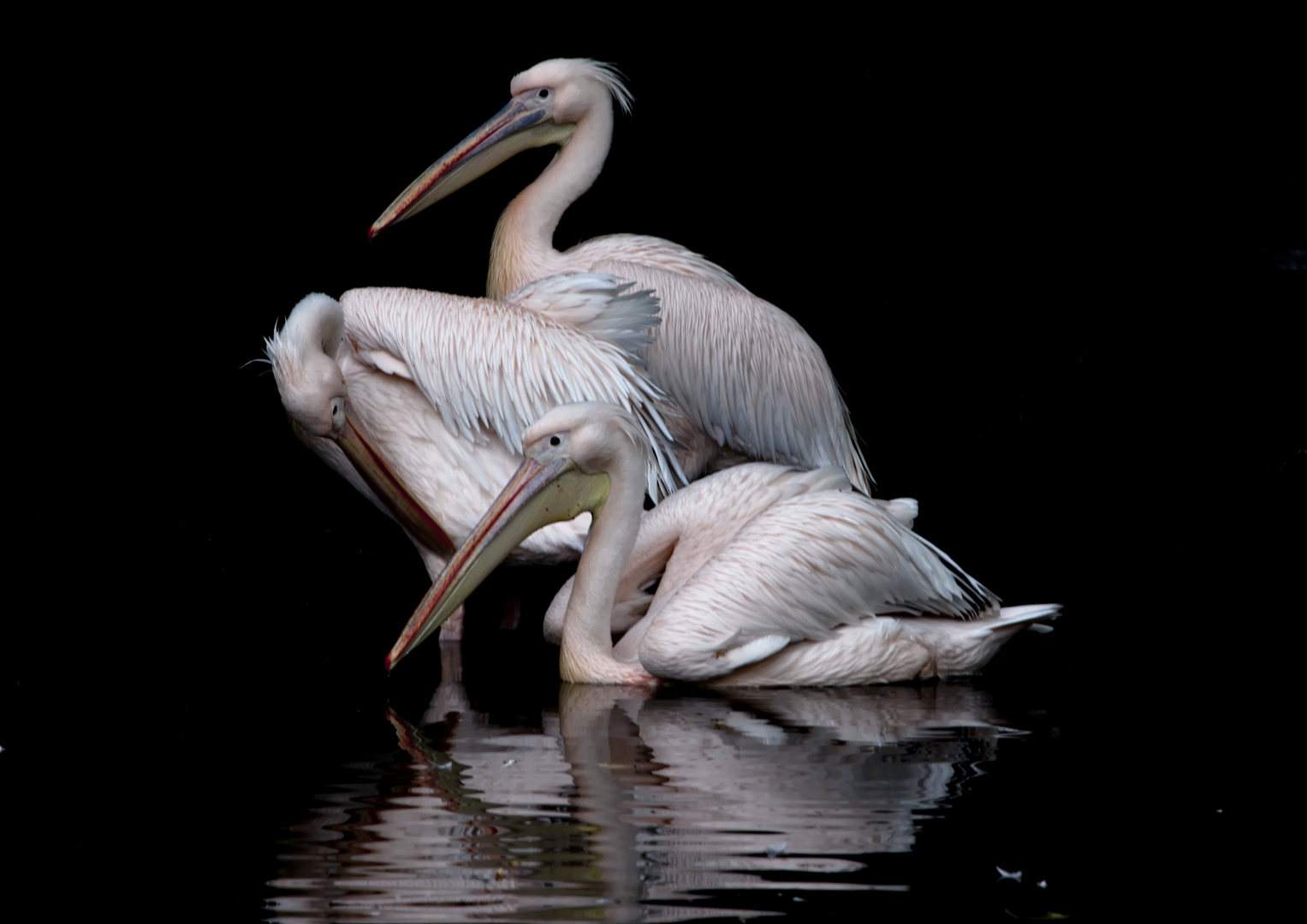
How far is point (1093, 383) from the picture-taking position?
31.0 ft

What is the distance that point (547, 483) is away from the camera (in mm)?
4984

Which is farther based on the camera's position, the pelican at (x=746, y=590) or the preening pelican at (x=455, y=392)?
the preening pelican at (x=455, y=392)

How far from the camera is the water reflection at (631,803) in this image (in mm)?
3139

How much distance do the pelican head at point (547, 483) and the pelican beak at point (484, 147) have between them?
1.93m

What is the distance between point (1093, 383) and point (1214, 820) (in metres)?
6.04

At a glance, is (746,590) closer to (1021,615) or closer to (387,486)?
(1021,615)

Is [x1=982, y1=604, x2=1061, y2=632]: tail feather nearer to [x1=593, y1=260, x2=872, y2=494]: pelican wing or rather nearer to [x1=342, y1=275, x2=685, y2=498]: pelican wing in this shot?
[x1=342, y1=275, x2=685, y2=498]: pelican wing

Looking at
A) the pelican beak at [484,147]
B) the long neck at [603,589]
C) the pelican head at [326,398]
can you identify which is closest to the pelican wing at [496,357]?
the pelican head at [326,398]

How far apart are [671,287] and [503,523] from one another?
1578mm

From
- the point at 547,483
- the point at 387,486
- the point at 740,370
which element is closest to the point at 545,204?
the point at 740,370

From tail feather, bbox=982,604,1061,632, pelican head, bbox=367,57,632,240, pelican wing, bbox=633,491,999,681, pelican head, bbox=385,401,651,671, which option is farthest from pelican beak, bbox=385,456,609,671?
pelican head, bbox=367,57,632,240

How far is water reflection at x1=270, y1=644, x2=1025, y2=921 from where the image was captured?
10.3 ft

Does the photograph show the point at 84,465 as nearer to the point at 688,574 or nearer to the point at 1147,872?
the point at 688,574

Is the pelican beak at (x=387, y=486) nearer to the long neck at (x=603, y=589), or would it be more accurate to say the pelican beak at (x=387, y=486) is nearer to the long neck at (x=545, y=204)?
the long neck at (x=603, y=589)
